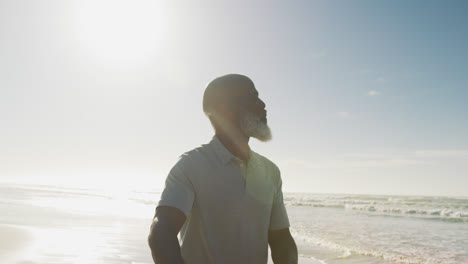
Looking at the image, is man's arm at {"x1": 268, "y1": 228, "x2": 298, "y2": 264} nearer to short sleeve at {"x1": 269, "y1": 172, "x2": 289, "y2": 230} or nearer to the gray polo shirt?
short sleeve at {"x1": 269, "y1": 172, "x2": 289, "y2": 230}

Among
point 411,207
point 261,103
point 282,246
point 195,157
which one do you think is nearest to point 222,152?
point 195,157

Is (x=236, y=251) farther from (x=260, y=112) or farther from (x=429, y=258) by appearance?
(x=429, y=258)

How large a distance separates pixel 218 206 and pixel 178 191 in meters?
0.22

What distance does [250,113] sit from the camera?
6.24 feet

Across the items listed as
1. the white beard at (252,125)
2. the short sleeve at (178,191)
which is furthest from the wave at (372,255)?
the short sleeve at (178,191)

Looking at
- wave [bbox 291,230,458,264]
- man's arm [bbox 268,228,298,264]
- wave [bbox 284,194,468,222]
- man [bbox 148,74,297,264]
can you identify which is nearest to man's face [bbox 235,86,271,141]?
man [bbox 148,74,297,264]

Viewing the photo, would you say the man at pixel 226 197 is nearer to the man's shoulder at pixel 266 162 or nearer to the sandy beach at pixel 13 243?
the man's shoulder at pixel 266 162

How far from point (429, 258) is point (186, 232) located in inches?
437

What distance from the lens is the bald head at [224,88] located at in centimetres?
187

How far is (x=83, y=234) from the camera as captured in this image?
12391mm

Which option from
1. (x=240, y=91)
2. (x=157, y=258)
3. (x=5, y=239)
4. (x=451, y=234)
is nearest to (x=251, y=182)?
(x=240, y=91)

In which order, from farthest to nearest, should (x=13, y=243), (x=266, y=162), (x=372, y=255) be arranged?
1. (x=372, y=255)
2. (x=13, y=243)
3. (x=266, y=162)

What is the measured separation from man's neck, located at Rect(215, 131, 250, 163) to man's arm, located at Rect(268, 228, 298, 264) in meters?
0.45

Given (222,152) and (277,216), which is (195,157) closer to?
(222,152)
